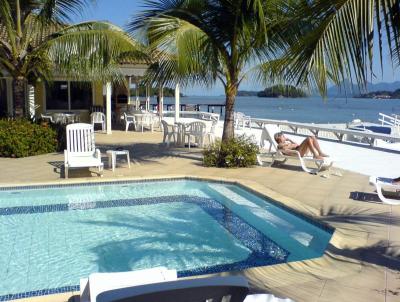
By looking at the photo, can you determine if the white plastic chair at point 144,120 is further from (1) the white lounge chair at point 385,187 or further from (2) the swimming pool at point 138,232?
(1) the white lounge chair at point 385,187

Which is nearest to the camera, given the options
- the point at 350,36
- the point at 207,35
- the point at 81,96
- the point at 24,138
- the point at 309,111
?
the point at 350,36

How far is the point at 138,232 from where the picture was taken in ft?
20.2

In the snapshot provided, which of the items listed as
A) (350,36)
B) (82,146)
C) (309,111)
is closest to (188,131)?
(82,146)

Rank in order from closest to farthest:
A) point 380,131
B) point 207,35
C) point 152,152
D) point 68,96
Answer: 1. point 207,35
2. point 152,152
3. point 380,131
4. point 68,96

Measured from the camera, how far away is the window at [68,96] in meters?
19.1

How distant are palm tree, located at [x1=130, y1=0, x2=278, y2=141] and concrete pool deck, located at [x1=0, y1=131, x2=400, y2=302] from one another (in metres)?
2.11

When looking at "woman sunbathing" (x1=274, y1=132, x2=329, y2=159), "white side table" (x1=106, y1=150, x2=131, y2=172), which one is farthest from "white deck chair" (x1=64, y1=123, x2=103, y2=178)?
"woman sunbathing" (x1=274, y1=132, x2=329, y2=159)

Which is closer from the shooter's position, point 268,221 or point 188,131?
point 268,221

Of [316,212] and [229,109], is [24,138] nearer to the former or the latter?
[229,109]

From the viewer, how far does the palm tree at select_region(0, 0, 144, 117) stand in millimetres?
10453

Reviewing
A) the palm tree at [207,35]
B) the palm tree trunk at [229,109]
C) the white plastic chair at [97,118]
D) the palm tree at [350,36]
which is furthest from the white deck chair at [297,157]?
the white plastic chair at [97,118]

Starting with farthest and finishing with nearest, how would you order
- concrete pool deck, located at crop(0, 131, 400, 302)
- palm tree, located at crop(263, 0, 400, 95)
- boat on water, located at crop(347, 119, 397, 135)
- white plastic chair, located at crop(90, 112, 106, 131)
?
boat on water, located at crop(347, 119, 397, 135) < white plastic chair, located at crop(90, 112, 106, 131) < concrete pool deck, located at crop(0, 131, 400, 302) < palm tree, located at crop(263, 0, 400, 95)

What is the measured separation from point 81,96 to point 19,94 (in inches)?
317

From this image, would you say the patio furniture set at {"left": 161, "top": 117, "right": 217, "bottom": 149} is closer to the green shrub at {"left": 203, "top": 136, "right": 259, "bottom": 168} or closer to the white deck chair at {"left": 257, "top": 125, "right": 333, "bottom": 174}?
the green shrub at {"left": 203, "top": 136, "right": 259, "bottom": 168}
